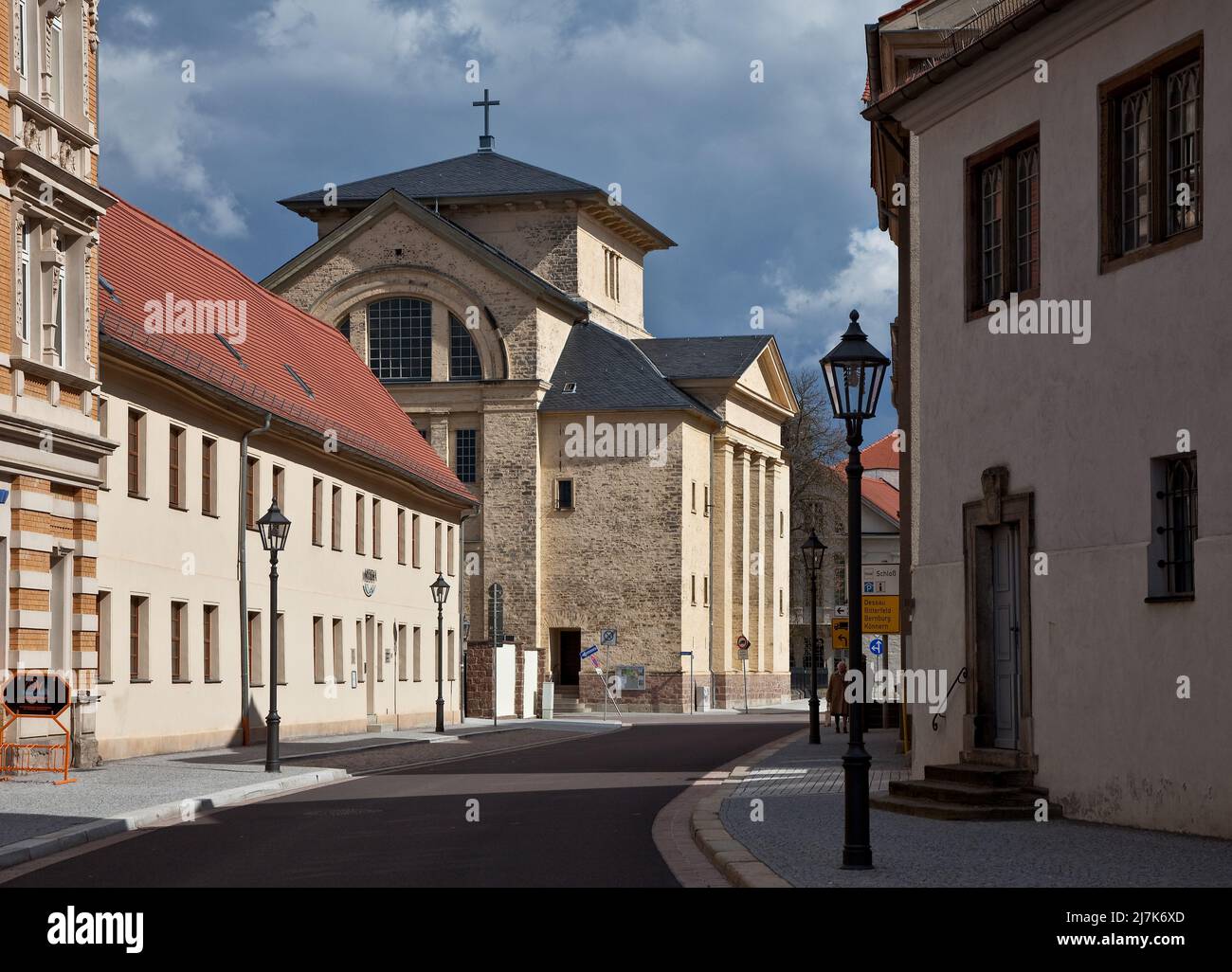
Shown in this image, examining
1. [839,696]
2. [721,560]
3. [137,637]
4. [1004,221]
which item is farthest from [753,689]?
[1004,221]

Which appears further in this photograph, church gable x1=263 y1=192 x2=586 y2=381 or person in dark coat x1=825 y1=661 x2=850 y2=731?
church gable x1=263 y1=192 x2=586 y2=381

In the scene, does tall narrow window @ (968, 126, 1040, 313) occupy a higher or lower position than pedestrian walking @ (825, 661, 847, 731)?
higher

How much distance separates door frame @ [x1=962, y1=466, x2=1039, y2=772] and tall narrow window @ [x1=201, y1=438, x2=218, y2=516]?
1902 cm

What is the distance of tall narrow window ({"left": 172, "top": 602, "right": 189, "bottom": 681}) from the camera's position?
112ft

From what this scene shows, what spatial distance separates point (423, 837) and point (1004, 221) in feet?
28.6

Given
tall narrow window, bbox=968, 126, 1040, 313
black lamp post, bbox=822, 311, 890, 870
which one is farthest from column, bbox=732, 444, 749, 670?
black lamp post, bbox=822, 311, 890, 870

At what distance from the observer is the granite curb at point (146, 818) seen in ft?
51.2

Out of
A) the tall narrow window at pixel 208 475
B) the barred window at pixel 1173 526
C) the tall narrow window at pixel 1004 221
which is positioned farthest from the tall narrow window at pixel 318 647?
the barred window at pixel 1173 526

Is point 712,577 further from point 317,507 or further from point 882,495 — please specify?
point 317,507

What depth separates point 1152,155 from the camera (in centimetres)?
1742

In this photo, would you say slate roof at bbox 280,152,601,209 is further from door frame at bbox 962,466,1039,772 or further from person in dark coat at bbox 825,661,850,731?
door frame at bbox 962,466,1039,772

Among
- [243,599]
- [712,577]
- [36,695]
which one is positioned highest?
[712,577]
